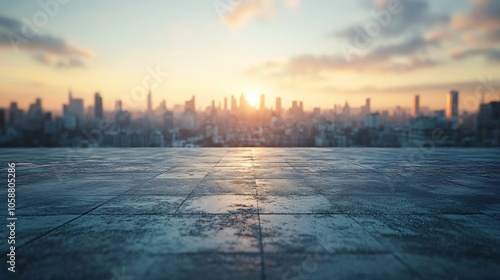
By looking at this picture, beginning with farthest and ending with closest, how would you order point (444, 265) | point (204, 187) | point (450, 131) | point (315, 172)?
1. point (450, 131)
2. point (315, 172)
3. point (204, 187)
4. point (444, 265)

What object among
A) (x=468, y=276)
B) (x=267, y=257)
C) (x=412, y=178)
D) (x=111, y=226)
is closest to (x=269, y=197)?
(x=267, y=257)

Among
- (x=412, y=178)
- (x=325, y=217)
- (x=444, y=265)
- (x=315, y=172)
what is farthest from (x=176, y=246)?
(x=412, y=178)

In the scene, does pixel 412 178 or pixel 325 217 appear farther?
pixel 412 178

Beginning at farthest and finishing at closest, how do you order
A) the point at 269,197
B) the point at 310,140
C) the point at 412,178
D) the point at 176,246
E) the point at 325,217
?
the point at 310,140 < the point at 412,178 < the point at 269,197 < the point at 325,217 < the point at 176,246

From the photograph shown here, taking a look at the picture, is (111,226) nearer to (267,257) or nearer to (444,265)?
(267,257)

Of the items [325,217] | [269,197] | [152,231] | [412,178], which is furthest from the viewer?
[412,178]

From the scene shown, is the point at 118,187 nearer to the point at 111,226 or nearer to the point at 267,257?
the point at 111,226
